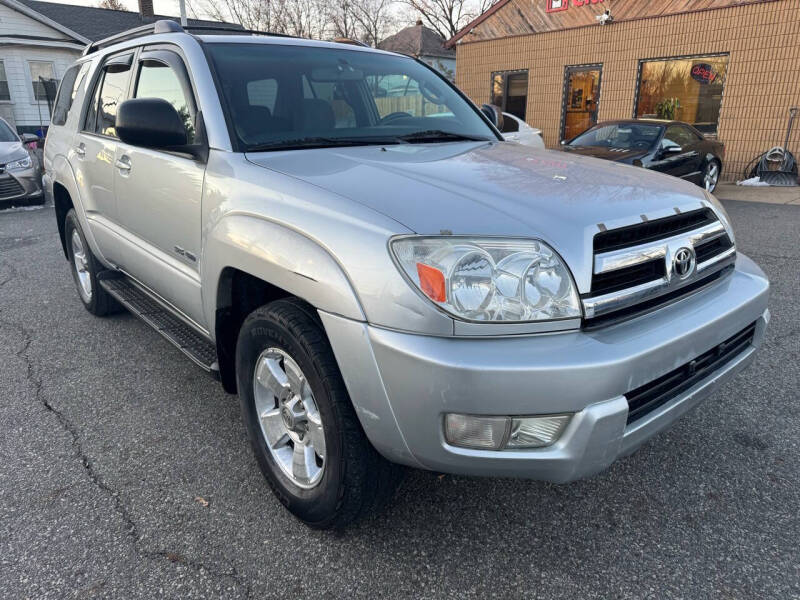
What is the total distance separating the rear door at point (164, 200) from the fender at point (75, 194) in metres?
0.71

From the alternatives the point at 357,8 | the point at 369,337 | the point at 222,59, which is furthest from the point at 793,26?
the point at 357,8

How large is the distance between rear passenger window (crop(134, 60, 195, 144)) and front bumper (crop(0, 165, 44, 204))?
26.8ft

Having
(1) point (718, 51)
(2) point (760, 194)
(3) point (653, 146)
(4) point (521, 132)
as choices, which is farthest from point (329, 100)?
(1) point (718, 51)

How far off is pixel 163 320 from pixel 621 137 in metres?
8.43

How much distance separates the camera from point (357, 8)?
3697cm

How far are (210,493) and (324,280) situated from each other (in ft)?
3.92

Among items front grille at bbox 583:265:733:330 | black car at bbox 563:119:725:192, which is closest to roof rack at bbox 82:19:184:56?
front grille at bbox 583:265:733:330

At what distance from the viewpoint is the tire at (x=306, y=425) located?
1.87m

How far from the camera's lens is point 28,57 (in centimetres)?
2306

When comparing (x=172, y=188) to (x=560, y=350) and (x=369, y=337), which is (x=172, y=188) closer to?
(x=369, y=337)

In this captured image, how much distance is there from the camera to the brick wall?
11.6 metres

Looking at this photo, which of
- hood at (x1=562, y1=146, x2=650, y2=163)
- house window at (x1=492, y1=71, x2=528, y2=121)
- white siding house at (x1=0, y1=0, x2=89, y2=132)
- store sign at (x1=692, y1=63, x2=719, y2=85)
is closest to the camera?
hood at (x1=562, y1=146, x2=650, y2=163)

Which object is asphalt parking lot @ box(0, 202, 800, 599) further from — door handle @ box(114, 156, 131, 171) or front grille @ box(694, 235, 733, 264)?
door handle @ box(114, 156, 131, 171)

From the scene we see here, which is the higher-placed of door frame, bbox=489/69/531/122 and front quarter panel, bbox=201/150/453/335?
door frame, bbox=489/69/531/122
